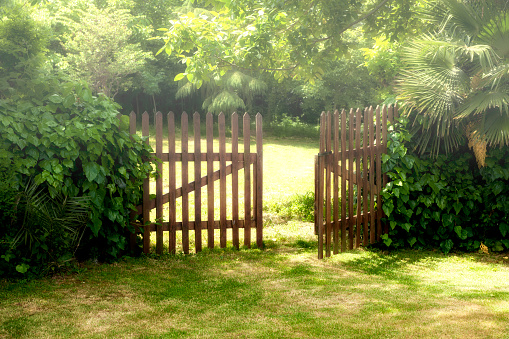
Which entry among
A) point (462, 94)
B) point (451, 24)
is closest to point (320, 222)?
point (462, 94)

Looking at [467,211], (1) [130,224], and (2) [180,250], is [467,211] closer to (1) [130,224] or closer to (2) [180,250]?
(2) [180,250]

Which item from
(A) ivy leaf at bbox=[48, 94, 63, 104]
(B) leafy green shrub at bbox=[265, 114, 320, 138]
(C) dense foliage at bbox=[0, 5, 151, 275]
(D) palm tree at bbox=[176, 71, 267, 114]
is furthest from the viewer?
(B) leafy green shrub at bbox=[265, 114, 320, 138]

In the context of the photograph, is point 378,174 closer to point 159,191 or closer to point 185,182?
point 185,182

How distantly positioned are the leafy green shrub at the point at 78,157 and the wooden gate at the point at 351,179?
96.3 inches

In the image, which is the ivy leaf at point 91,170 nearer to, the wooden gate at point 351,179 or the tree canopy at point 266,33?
the wooden gate at point 351,179

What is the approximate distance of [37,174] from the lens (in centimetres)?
510

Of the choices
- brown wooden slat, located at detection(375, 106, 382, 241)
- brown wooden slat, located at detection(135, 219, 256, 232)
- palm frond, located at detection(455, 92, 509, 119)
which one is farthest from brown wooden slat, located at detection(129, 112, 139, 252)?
palm frond, located at detection(455, 92, 509, 119)

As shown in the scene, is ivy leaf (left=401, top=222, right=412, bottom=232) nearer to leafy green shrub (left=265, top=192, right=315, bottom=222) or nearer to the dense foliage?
leafy green shrub (left=265, top=192, right=315, bottom=222)

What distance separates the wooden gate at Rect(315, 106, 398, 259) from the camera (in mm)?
6593

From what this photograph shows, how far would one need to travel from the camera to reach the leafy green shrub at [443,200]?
24.0 feet

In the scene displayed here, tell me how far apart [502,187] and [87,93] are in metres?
6.17

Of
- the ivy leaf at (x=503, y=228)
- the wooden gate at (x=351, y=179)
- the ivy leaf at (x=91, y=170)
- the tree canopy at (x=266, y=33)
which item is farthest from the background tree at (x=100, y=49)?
the ivy leaf at (x=503, y=228)

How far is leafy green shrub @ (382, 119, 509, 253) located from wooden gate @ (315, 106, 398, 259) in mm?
219

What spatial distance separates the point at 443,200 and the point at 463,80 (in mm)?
1837
